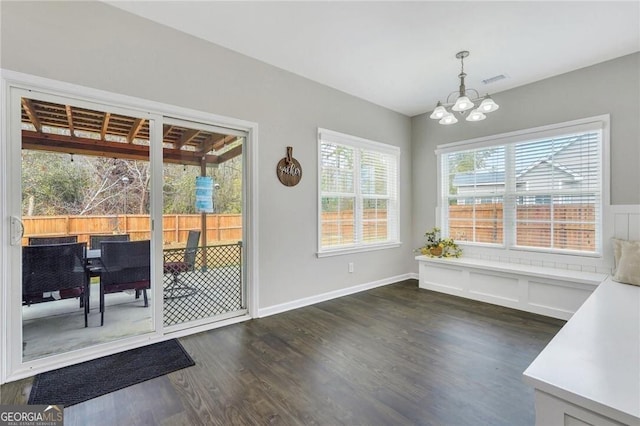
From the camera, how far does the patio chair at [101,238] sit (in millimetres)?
2418

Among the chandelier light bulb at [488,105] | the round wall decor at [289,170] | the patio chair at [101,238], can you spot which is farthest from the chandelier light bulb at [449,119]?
the patio chair at [101,238]

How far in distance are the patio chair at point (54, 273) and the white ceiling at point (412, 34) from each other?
2037mm

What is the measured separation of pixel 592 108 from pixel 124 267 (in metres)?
5.18

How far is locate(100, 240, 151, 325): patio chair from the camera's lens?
8.29 ft

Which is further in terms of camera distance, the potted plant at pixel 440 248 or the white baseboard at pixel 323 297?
the potted plant at pixel 440 248

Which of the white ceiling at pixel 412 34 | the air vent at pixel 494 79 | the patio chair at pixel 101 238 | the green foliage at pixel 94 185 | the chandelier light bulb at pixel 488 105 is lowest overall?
the patio chair at pixel 101 238

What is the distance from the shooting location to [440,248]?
14.9 feet

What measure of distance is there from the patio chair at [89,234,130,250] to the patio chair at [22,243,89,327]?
5 cm

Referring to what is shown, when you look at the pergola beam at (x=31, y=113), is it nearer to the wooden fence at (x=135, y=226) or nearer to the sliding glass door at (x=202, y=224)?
the wooden fence at (x=135, y=226)

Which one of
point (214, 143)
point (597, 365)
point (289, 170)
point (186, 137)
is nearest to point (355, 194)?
point (289, 170)

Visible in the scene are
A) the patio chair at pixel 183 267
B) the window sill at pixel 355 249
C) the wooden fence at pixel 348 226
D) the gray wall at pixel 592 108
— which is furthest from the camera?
the wooden fence at pixel 348 226

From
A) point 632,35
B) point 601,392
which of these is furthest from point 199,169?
point 632,35

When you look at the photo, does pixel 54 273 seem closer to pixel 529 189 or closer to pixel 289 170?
pixel 289 170

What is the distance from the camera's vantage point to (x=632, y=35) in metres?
2.79
